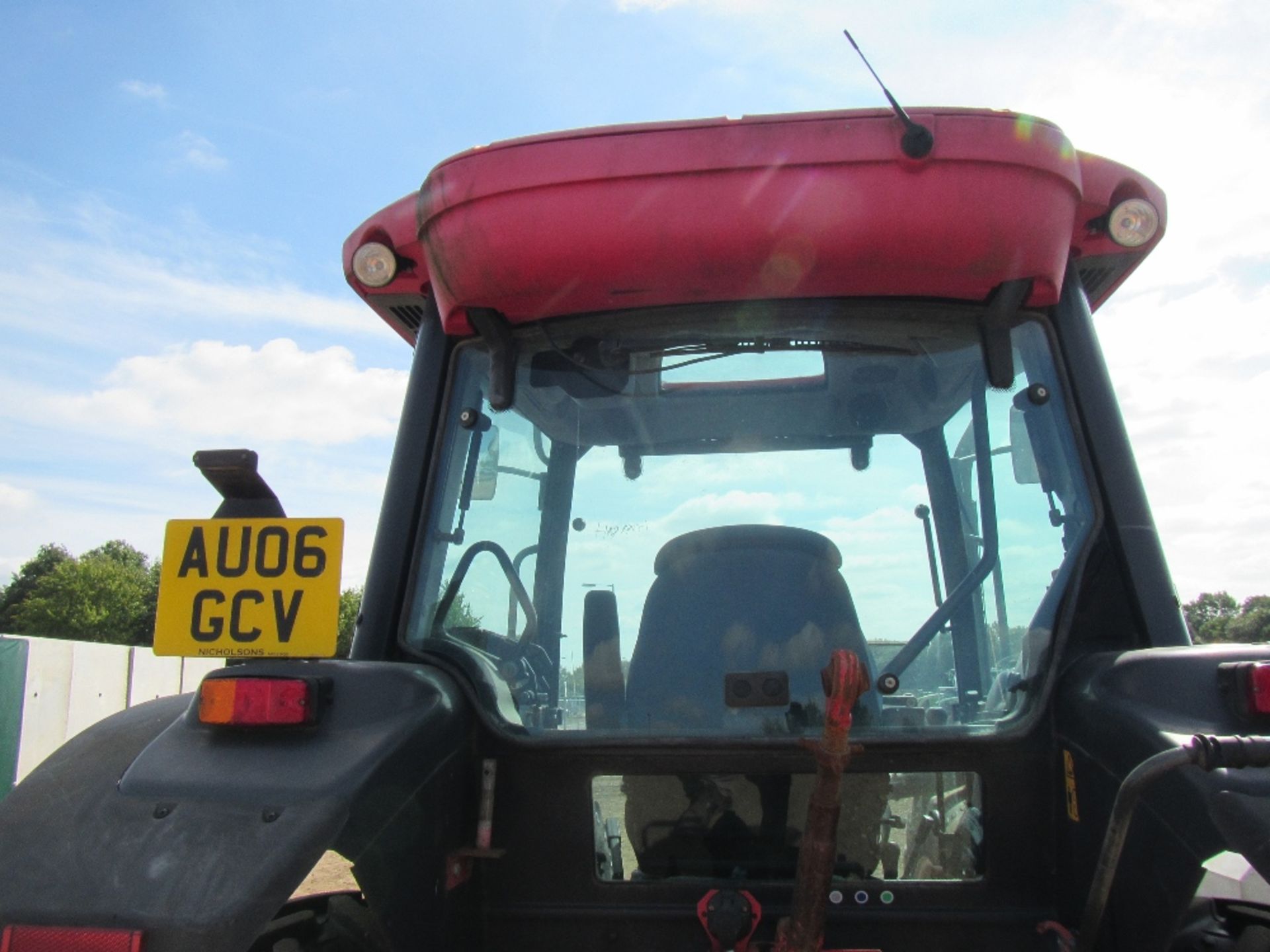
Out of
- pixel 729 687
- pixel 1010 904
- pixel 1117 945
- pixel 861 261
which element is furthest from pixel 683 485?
pixel 1117 945

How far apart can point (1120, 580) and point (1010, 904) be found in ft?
2.04

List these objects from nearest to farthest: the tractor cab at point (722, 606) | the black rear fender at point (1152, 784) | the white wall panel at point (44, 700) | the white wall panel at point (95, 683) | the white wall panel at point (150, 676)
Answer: the black rear fender at point (1152, 784), the tractor cab at point (722, 606), the white wall panel at point (44, 700), the white wall panel at point (95, 683), the white wall panel at point (150, 676)

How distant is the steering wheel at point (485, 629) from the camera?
7.23 feet

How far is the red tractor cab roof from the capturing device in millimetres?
1816

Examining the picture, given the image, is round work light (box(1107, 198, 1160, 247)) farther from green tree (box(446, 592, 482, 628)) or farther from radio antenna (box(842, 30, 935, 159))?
green tree (box(446, 592, 482, 628))

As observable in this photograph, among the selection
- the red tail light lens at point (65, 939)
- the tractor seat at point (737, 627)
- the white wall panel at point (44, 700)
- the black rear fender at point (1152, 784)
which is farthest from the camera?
the white wall panel at point (44, 700)

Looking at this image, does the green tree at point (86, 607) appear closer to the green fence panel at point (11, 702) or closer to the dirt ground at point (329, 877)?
the green fence panel at point (11, 702)

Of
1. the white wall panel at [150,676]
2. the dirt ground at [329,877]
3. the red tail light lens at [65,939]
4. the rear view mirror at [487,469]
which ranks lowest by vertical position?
the dirt ground at [329,877]

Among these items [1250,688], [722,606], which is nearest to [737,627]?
[722,606]

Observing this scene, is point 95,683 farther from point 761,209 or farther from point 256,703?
point 761,209

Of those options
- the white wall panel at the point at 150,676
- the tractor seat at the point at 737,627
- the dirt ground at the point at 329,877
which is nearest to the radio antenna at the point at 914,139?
the tractor seat at the point at 737,627

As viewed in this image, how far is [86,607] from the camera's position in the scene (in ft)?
209

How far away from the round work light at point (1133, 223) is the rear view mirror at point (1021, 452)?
1.25 feet

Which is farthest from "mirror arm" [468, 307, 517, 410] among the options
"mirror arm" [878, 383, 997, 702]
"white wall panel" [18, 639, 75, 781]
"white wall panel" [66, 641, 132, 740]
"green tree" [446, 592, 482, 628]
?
"white wall panel" [66, 641, 132, 740]
